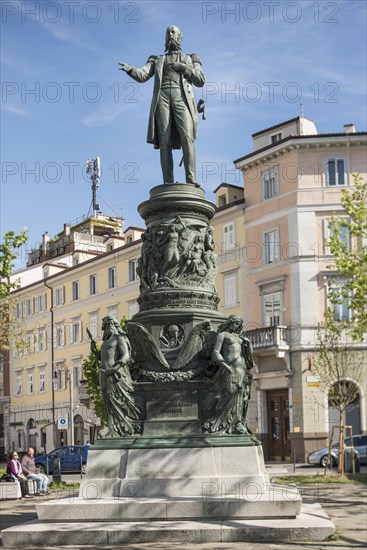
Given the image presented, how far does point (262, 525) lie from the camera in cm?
994

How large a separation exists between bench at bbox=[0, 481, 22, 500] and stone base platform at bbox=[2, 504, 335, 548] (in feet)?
35.5

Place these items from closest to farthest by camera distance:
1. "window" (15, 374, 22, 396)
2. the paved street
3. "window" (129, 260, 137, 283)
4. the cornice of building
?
the paved street
the cornice of building
"window" (129, 260, 137, 283)
"window" (15, 374, 22, 396)

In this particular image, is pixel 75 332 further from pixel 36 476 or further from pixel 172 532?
pixel 172 532

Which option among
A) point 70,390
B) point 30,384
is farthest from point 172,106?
point 30,384

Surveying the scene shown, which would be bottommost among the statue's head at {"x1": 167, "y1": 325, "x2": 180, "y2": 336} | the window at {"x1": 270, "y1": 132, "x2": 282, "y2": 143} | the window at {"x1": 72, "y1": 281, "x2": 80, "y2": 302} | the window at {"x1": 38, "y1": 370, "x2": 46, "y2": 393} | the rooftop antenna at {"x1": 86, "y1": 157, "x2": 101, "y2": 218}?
the window at {"x1": 38, "y1": 370, "x2": 46, "y2": 393}

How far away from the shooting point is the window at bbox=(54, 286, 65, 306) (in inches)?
2501

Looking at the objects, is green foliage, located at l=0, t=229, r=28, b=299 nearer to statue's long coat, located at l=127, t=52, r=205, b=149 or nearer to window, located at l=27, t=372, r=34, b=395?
statue's long coat, located at l=127, t=52, r=205, b=149

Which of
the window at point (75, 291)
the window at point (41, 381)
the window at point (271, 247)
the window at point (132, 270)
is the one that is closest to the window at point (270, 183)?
the window at point (271, 247)

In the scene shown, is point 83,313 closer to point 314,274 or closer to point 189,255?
point 314,274

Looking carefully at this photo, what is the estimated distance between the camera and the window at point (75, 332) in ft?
200

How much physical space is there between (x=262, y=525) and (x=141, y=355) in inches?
126

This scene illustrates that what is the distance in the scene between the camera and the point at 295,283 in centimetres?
4225

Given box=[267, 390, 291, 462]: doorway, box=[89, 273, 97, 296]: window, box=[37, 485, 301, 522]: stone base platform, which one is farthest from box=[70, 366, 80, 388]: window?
box=[37, 485, 301, 522]: stone base platform

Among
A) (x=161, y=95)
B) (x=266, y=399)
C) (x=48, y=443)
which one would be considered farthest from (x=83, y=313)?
(x=161, y=95)
